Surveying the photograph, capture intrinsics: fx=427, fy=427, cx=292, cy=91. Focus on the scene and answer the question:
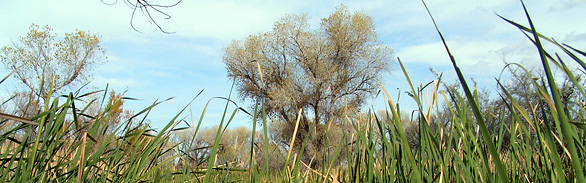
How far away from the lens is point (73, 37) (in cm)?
2534

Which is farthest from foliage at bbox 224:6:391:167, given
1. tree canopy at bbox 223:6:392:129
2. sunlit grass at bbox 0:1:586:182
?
sunlit grass at bbox 0:1:586:182

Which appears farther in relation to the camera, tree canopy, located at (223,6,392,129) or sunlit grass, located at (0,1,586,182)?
tree canopy, located at (223,6,392,129)

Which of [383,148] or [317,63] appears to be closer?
[383,148]

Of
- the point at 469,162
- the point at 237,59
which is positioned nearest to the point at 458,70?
the point at 469,162

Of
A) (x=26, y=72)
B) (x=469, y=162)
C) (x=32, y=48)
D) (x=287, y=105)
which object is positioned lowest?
(x=469, y=162)

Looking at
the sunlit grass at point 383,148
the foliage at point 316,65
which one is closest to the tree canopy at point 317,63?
the foliage at point 316,65

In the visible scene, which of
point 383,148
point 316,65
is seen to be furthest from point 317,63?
point 383,148

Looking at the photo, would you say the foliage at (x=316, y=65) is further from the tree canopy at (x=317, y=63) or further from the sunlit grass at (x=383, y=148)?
the sunlit grass at (x=383, y=148)

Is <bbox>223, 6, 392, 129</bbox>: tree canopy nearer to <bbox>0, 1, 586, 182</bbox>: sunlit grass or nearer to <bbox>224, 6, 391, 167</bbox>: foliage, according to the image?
<bbox>224, 6, 391, 167</bbox>: foliage

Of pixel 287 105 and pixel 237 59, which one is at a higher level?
pixel 237 59

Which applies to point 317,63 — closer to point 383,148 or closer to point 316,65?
point 316,65

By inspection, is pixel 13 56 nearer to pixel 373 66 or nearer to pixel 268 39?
pixel 268 39

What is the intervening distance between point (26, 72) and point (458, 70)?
92.7 feet

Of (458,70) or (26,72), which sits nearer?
(458,70)
